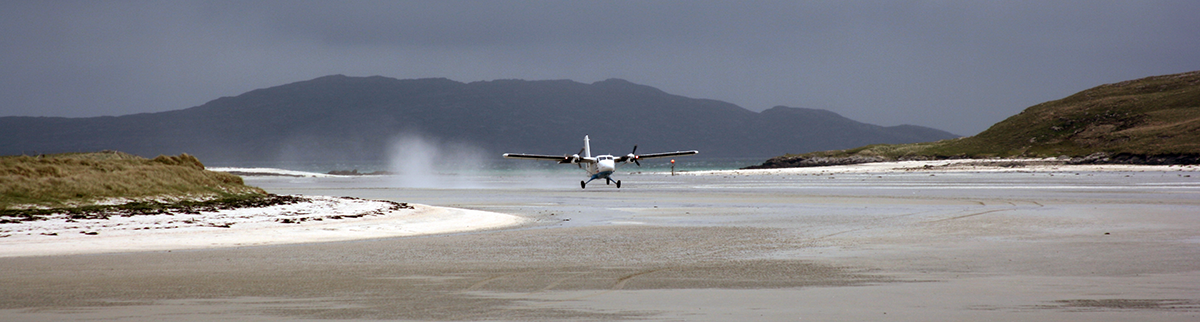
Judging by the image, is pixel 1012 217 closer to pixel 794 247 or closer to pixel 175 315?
pixel 794 247

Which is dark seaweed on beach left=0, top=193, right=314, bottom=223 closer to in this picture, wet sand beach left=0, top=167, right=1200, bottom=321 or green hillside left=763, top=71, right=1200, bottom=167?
wet sand beach left=0, top=167, right=1200, bottom=321

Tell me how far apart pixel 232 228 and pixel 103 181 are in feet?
21.3

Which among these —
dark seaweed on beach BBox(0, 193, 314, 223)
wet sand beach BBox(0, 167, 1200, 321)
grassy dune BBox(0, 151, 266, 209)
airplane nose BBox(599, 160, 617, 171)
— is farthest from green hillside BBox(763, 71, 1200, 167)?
grassy dune BBox(0, 151, 266, 209)

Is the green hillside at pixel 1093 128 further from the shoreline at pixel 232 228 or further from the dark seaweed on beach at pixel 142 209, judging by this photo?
the dark seaweed on beach at pixel 142 209

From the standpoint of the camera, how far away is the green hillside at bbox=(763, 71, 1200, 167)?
97225mm

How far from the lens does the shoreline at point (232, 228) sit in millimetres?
13930

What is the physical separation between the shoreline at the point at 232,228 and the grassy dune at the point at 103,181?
6.86ft

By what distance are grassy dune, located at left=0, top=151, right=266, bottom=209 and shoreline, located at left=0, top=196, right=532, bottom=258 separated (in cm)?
209

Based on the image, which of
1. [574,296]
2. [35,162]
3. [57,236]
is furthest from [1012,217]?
[35,162]

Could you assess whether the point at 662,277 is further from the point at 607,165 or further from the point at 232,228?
the point at 607,165

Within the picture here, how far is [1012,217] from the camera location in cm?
1977

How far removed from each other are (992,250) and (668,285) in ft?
20.1

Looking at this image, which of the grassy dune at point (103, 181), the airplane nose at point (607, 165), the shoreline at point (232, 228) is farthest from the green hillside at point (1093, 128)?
the grassy dune at point (103, 181)

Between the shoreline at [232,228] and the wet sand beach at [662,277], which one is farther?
the shoreline at [232,228]
